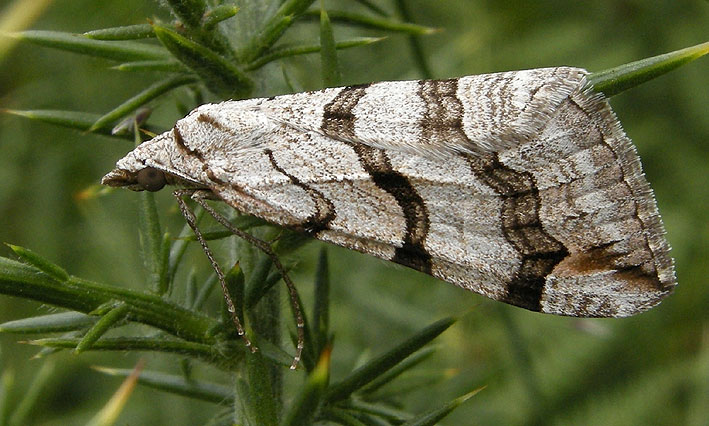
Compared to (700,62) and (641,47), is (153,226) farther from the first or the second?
(700,62)

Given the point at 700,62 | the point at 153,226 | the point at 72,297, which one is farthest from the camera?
the point at 700,62

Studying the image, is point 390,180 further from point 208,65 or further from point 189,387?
point 189,387

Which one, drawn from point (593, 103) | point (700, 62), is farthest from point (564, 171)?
point (700, 62)

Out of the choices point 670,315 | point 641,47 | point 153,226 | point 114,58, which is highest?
point 641,47

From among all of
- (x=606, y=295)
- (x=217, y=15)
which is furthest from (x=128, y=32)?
(x=606, y=295)

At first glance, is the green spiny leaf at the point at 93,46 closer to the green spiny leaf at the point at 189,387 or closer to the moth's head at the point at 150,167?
the moth's head at the point at 150,167

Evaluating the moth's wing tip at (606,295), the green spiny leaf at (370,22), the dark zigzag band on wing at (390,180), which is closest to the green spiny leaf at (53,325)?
the dark zigzag band on wing at (390,180)

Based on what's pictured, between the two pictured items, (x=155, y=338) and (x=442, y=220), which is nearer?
(x=155, y=338)
